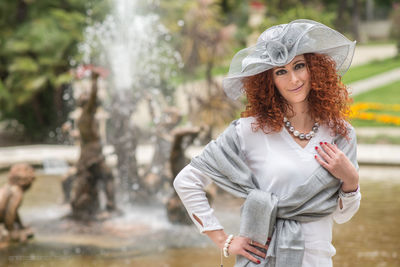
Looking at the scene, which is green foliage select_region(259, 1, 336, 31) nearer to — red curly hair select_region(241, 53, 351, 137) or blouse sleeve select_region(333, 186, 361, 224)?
red curly hair select_region(241, 53, 351, 137)

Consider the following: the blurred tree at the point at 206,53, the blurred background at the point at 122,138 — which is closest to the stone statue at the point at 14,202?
the blurred background at the point at 122,138

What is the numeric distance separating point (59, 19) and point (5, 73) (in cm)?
283

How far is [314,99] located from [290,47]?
0.20 metres

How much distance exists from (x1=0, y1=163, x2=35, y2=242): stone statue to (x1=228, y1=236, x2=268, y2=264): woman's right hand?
3.98 meters

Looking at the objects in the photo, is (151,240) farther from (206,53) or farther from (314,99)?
(206,53)

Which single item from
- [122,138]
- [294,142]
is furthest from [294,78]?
[122,138]

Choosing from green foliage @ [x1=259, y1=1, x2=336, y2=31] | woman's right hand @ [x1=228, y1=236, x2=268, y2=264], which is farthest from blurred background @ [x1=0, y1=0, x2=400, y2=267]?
woman's right hand @ [x1=228, y1=236, x2=268, y2=264]

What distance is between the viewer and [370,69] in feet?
66.9

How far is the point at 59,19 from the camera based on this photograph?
14297 mm

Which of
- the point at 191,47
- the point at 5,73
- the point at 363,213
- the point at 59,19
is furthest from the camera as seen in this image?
the point at 5,73

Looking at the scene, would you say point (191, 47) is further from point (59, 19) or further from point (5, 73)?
point (5, 73)

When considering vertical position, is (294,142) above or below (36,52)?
below

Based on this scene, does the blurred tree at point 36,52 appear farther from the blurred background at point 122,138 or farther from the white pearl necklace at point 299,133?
the white pearl necklace at point 299,133

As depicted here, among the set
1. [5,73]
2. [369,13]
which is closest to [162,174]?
[5,73]
